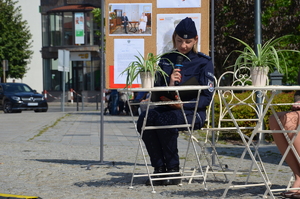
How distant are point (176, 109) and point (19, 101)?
70.3 feet

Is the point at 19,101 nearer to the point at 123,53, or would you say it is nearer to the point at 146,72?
the point at 123,53

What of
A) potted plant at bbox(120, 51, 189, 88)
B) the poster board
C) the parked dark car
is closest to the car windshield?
the parked dark car

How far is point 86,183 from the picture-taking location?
19.8 ft

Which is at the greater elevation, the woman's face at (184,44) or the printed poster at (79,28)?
the printed poster at (79,28)

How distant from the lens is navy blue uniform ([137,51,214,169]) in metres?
5.70

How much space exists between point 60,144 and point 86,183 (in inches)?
178

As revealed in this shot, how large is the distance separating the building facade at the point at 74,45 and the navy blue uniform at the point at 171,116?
39.5 meters

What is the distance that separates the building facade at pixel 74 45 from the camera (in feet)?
150

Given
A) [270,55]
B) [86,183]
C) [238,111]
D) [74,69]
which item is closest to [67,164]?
[86,183]

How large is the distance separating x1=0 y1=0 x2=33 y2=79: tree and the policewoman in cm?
4043

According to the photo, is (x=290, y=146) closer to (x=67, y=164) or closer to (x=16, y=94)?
(x=67, y=164)

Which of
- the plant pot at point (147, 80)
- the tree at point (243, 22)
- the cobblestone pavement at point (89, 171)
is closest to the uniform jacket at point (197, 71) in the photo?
the plant pot at point (147, 80)

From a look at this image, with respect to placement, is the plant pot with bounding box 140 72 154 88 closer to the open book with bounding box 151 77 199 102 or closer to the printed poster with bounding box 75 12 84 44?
the open book with bounding box 151 77 199 102

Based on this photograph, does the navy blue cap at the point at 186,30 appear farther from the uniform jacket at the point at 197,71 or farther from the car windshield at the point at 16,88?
the car windshield at the point at 16,88
